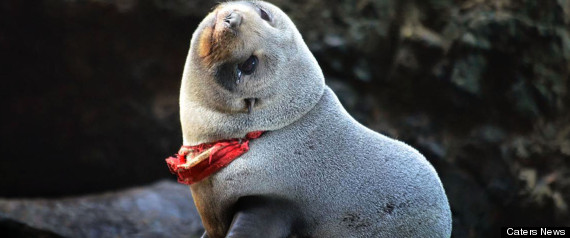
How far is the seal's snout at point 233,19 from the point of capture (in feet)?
8.46

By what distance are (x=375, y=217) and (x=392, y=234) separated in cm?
11

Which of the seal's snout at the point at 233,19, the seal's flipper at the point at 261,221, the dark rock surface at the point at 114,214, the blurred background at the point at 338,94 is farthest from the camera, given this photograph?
the blurred background at the point at 338,94

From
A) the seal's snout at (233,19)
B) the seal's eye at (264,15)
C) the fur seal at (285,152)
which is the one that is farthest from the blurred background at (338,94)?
the seal's snout at (233,19)

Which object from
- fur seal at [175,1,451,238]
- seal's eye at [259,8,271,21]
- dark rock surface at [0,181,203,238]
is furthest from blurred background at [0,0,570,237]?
seal's eye at [259,8,271,21]

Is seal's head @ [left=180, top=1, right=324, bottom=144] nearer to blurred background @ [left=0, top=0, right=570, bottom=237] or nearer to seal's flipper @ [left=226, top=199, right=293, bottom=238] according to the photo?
seal's flipper @ [left=226, top=199, right=293, bottom=238]

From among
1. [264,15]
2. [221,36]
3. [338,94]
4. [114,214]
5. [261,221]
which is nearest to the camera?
[261,221]

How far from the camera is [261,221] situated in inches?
96.3

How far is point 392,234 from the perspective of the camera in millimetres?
2662

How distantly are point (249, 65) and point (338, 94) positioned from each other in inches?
91.9

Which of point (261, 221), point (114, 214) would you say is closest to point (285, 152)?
point (261, 221)

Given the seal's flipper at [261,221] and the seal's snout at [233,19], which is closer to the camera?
the seal's flipper at [261,221]

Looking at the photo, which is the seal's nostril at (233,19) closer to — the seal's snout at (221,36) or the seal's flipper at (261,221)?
the seal's snout at (221,36)

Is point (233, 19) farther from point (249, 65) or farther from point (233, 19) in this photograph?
point (249, 65)

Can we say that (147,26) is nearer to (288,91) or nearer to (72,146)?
(72,146)
